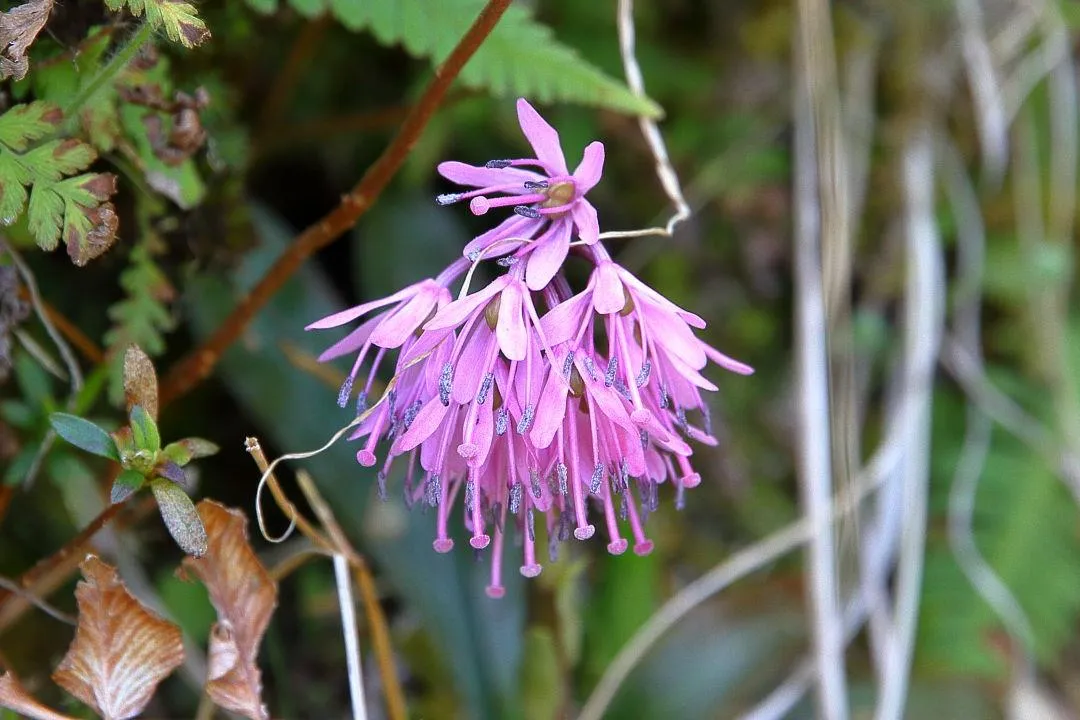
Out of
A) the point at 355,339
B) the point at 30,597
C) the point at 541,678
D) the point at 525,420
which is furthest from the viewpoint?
the point at 541,678

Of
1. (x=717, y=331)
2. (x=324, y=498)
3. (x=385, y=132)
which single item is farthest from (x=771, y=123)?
(x=324, y=498)

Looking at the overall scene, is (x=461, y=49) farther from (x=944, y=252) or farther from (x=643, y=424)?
(x=944, y=252)

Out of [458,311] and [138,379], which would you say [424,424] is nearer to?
[458,311]

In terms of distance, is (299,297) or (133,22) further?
(299,297)

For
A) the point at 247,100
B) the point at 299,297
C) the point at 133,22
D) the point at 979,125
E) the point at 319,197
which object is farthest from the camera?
the point at 979,125

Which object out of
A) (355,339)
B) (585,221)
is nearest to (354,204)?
(355,339)

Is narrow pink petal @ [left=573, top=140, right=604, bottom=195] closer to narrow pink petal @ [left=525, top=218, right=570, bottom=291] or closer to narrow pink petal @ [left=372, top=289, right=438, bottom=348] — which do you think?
narrow pink petal @ [left=525, top=218, right=570, bottom=291]
